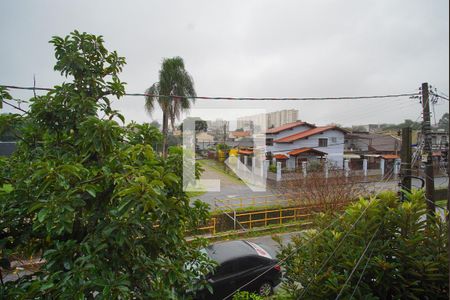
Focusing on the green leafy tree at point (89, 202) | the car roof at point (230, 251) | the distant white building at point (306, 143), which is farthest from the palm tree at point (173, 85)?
the green leafy tree at point (89, 202)

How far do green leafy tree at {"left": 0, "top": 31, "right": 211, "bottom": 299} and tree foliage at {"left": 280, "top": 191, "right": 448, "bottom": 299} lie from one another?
116 centimetres

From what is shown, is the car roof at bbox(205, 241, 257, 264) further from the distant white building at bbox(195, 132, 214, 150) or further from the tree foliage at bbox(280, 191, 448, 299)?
the distant white building at bbox(195, 132, 214, 150)

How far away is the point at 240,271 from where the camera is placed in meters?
5.07

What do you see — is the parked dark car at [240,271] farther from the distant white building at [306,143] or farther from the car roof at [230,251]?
the distant white building at [306,143]

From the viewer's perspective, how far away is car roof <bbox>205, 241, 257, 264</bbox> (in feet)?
16.5

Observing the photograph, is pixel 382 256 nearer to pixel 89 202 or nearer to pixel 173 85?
pixel 89 202

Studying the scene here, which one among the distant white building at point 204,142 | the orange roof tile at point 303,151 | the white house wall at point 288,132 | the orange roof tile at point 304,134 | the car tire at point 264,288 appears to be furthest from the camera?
the distant white building at point 204,142

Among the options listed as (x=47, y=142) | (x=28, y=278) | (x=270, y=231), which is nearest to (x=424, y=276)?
(x=28, y=278)

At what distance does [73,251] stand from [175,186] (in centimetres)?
76

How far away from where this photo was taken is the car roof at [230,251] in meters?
5.03

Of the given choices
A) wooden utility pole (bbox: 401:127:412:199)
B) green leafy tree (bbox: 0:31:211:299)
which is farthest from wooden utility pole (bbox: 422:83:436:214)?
green leafy tree (bbox: 0:31:211:299)

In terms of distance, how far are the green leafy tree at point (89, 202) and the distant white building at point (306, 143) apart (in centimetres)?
1800

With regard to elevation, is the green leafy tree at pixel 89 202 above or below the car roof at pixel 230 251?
above

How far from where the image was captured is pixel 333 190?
9906mm
